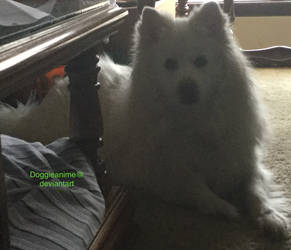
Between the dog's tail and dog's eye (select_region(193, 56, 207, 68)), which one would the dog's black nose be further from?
the dog's tail

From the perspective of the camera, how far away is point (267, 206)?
65.1 inches

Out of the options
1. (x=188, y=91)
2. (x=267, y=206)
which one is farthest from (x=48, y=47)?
(x=267, y=206)

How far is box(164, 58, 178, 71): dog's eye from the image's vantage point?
1685 millimetres

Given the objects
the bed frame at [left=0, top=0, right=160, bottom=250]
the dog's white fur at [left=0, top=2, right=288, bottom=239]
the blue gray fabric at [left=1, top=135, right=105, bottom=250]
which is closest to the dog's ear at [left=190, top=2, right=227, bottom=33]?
the dog's white fur at [left=0, top=2, right=288, bottom=239]

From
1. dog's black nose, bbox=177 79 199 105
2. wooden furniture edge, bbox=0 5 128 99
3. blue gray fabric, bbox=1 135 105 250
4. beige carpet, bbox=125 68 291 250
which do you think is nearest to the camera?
wooden furniture edge, bbox=0 5 128 99

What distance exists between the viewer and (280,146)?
2.25 m

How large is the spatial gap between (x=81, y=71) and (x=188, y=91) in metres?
0.53

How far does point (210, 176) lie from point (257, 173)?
0.66ft

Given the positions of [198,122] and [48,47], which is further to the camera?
[198,122]

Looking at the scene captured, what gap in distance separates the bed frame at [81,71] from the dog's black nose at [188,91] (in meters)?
0.39

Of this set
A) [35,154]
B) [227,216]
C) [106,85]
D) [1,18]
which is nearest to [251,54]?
[106,85]

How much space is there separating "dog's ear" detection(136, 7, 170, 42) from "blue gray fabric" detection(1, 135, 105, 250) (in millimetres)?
627

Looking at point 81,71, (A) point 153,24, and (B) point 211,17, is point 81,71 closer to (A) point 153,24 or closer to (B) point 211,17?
(A) point 153,24

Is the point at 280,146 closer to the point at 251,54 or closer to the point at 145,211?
the point at 145,211
